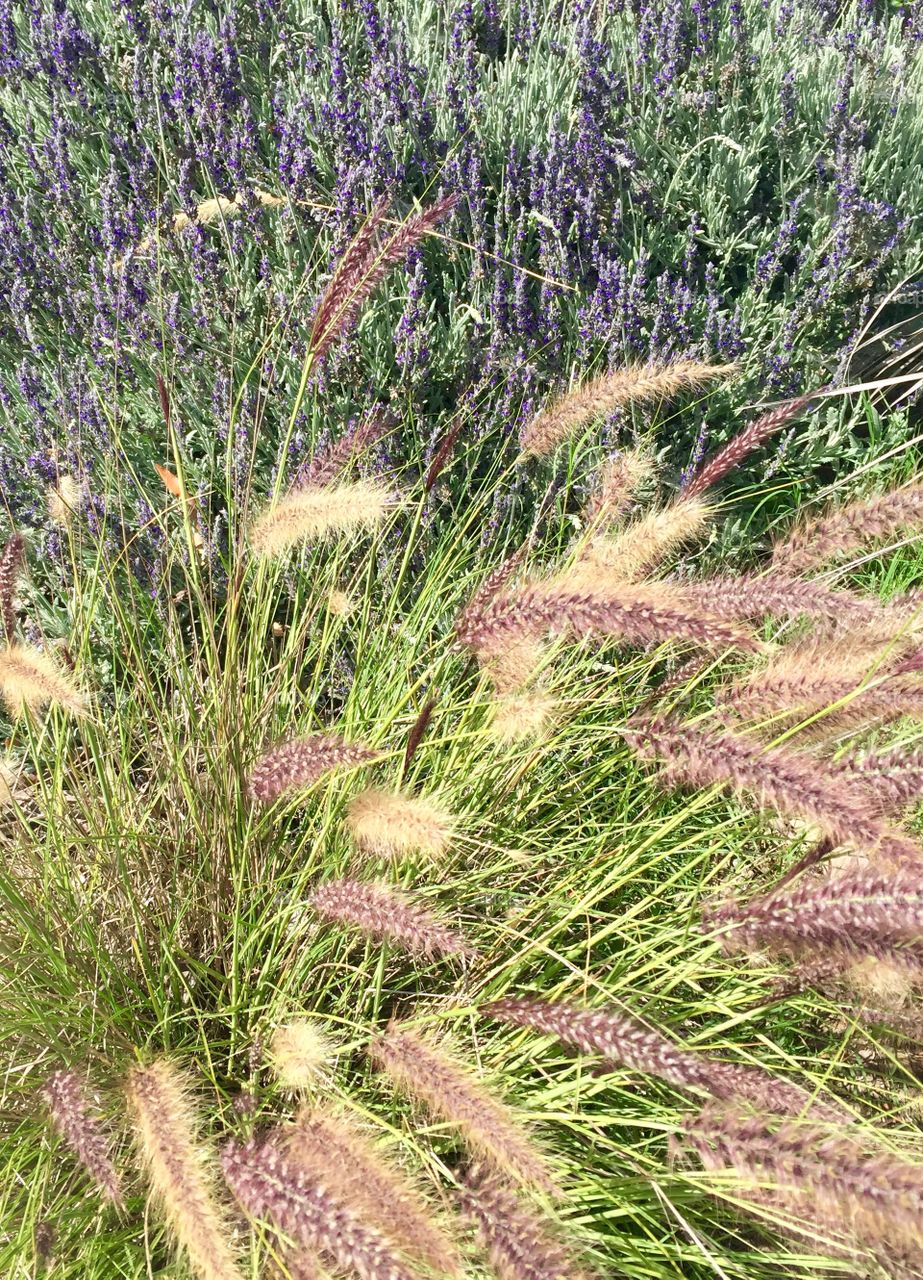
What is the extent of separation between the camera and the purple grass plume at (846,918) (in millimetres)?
1406

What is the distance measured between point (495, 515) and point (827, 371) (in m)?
1.32

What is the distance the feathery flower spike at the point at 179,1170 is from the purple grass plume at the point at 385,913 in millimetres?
358

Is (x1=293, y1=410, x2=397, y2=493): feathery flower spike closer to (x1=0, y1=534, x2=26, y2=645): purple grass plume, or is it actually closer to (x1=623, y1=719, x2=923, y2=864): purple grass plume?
(x1=0, y1=534, x2=26, y2=645): purple grass plume

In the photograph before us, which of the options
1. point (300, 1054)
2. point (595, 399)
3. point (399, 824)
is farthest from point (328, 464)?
point (300, 1054)

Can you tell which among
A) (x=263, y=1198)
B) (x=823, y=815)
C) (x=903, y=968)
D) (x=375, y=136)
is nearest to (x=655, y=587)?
(x=823, y=815)

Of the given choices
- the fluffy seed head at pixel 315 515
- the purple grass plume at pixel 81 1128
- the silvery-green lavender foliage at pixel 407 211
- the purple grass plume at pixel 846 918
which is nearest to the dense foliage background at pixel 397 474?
the silvery-green lavender foliage at pixel 407 211

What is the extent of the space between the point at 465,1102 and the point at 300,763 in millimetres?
548

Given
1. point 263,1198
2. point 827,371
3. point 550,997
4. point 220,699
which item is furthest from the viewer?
point 827,371

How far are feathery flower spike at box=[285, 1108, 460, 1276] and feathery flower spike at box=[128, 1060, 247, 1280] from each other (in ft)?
0.44

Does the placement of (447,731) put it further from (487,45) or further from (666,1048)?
(487,45)

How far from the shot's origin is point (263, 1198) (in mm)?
1420

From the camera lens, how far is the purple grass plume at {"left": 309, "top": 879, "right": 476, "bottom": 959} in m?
1.58

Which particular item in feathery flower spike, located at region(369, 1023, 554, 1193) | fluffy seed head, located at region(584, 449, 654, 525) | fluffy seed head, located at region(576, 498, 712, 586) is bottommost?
feathery flower spike, located at region(369, 1023, 554, 1193)

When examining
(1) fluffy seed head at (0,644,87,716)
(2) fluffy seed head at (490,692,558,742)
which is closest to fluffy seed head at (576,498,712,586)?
(2) fluffy seed head at (490,692,558,742)
